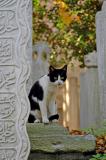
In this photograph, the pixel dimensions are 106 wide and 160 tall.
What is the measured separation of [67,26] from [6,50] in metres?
9.75

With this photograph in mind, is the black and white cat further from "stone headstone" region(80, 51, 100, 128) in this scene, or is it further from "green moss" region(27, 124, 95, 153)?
"stone headstone" region(80, 51, 100, 128)

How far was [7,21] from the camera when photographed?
4.52 meters

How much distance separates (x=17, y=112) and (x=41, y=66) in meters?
5.80

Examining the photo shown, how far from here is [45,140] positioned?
466 cm

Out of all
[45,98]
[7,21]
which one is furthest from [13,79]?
[45,98]

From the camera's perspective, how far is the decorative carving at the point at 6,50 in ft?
14.6

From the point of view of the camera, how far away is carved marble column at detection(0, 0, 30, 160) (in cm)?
427

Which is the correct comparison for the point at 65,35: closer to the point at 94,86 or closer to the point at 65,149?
the point at 94,86

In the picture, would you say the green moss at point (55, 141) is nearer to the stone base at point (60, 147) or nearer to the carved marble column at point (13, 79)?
the stone base at point (60, 147)

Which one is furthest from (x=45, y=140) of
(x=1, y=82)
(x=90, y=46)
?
(x=90, y=46)

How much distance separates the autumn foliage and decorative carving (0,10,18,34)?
26.5ft

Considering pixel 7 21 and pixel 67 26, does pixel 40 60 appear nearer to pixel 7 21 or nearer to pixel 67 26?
pixel 67 26

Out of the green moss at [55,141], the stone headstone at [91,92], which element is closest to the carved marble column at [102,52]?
the stone headstone at [91,92]

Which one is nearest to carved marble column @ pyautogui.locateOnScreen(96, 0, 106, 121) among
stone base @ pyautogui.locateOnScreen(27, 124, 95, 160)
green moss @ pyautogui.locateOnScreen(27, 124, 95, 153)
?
green moss @ pyautogui.locateOnScreen(27, 124, 95, 153)
